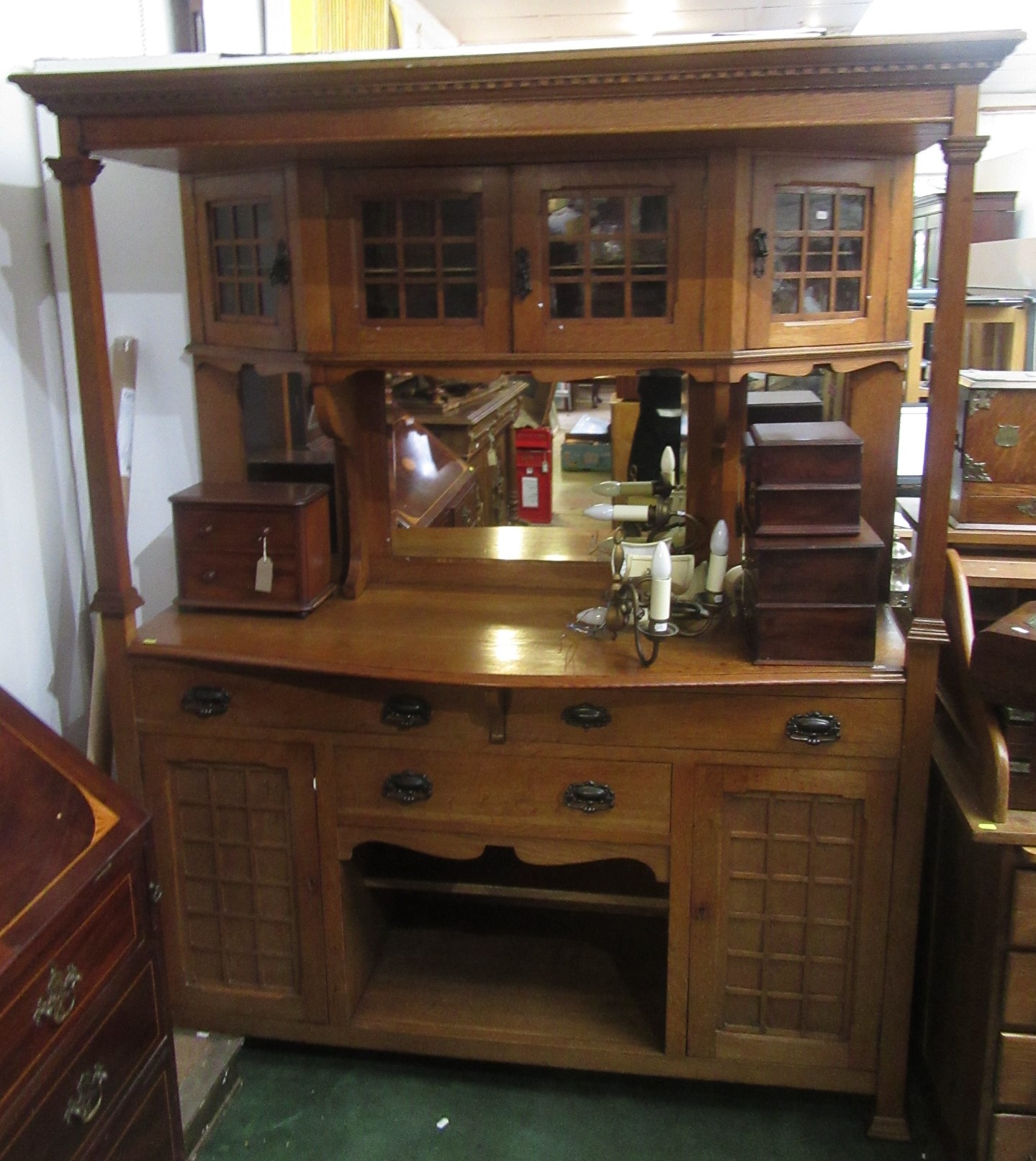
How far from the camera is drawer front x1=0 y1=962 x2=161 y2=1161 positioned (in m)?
1.35

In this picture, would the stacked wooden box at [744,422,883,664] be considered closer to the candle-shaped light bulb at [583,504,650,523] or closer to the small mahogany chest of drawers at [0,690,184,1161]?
the candle-shaped light bulb at [583,504,650,523]

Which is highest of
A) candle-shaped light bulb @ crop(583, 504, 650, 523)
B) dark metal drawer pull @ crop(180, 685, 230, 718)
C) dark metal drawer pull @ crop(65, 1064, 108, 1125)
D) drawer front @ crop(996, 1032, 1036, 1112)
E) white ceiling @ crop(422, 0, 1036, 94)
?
white ceiling @ crop(422, 0, 1036, 94)

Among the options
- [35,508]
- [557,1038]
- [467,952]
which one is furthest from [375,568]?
[557,1038]

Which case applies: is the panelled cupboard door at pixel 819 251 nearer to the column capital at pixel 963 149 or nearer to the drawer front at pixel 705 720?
the column capital at pixel 963 149

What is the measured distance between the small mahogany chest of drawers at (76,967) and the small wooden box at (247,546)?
600 mm

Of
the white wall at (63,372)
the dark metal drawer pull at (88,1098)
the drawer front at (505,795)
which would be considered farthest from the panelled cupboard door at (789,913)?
the white wall at (63,372)

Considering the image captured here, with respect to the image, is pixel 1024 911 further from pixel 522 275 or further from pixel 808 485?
pixel 522 275

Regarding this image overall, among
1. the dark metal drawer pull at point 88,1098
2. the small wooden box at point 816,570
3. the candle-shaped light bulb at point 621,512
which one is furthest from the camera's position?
the candle-shaped light bulb at point 621,512

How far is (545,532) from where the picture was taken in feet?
7.82

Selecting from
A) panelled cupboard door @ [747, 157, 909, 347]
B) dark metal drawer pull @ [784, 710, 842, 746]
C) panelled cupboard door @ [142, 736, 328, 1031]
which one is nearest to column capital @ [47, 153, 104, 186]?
panelled cupboard door @ [142, 736, 328, 1031]

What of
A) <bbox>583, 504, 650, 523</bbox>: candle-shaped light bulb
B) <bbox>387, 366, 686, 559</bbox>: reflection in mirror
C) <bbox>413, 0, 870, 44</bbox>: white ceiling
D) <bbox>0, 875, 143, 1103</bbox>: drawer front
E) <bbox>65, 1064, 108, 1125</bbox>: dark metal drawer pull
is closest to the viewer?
<bbox>0, 875, 143, 1103</bbox>: drawer front

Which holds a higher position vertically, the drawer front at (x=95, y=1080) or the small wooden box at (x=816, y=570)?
the small wooden box at (x=816, y=570)

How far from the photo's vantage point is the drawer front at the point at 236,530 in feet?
6.90

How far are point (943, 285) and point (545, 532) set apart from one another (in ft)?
3.23
